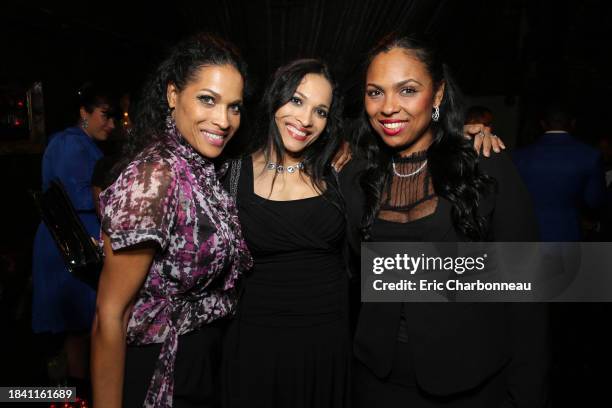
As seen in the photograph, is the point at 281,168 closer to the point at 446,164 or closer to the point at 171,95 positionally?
the point at 171,95

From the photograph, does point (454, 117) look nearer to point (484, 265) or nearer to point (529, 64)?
point (484, 265)

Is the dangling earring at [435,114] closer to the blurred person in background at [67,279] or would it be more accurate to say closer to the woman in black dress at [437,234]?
the woman in black dress at [437,234]

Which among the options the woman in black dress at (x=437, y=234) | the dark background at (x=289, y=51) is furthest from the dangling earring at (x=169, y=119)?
the woman in black dress at (x=437, y=234)

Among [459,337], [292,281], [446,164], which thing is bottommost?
[459,337]

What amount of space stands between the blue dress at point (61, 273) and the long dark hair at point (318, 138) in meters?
1.52

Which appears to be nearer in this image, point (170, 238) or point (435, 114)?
point (170, 238)

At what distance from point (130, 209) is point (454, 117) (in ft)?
3.51

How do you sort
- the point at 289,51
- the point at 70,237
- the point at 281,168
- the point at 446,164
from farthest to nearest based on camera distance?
the point at 289,51 < the point at 281,168 < the point at 70,237 < the point at 446,164

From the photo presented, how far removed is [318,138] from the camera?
76.5 inches

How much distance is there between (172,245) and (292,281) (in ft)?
1.78

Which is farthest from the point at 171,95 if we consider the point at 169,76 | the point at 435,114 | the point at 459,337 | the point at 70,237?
the point at 459,337

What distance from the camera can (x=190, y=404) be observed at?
1.42 metres

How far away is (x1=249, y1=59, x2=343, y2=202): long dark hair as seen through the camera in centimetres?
180

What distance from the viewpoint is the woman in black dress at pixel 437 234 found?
1.34 m
